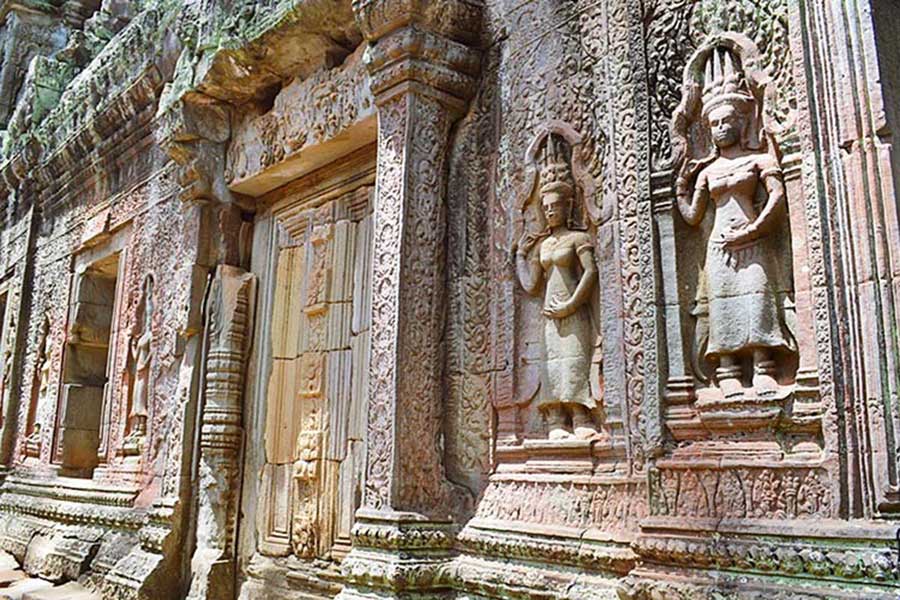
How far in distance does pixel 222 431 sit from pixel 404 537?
2232 millimetres

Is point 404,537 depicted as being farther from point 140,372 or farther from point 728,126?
point 140,372

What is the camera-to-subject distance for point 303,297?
17.9ft

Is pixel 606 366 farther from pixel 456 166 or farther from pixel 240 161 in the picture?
pixel 240 161

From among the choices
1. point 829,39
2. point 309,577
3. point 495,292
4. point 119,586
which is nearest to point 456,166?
point 495,292

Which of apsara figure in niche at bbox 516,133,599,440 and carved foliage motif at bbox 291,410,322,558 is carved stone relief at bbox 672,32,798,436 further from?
carved foliage motif at bbox 291,410,322,558

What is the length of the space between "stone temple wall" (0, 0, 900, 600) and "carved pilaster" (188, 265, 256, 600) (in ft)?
0.07

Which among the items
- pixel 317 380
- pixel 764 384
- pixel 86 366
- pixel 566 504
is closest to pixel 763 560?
pixel 764 384

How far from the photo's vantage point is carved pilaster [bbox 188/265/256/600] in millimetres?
5352

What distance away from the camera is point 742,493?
8.98 ft

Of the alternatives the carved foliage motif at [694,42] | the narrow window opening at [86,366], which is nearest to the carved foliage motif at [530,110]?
the carved foliage motif at [694,42]

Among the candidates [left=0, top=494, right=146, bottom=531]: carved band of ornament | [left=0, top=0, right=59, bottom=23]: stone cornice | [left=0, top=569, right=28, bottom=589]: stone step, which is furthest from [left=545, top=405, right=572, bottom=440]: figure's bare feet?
[left=0, top=0, right=59, bottom=23]: stone cornice

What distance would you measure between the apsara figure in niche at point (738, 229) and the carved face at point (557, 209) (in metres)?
0.69

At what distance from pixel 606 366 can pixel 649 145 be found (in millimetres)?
906

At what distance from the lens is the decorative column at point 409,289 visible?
382cm
